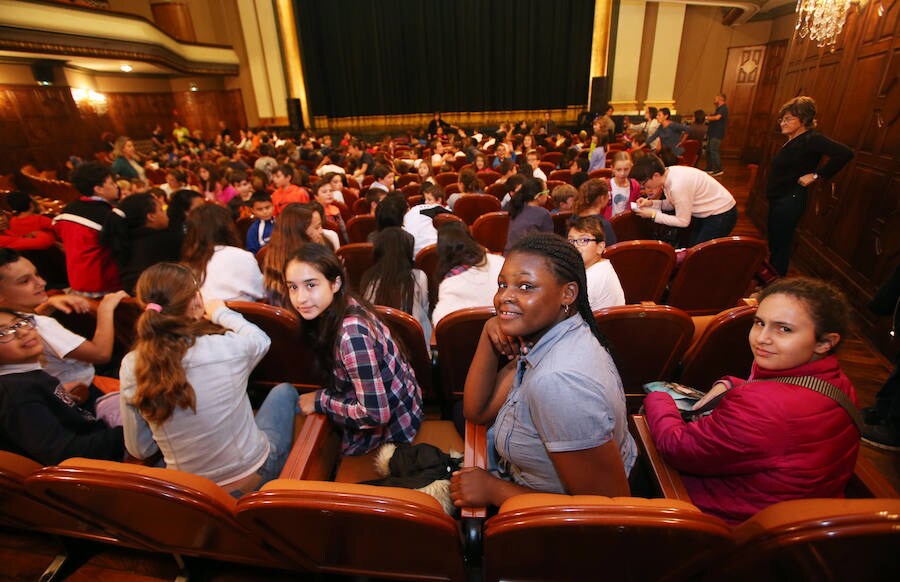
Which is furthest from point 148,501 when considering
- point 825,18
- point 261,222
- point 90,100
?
point 90,100

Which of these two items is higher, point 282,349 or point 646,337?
point 646,337

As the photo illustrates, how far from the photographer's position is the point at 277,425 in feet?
5.26

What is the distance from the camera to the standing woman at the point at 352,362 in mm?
1386

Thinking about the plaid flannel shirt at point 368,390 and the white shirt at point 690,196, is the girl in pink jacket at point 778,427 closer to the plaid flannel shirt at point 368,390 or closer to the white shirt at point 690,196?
the plaid flannel shirt at point 368,390

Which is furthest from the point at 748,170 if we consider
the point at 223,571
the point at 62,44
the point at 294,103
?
the point at 62,44

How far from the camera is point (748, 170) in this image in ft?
28.4

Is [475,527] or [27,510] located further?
[27,510]

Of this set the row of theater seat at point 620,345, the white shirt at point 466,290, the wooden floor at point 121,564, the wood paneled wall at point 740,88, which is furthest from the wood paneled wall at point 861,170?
the wood paneled wall at point 740,88

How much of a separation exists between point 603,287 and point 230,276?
195cm

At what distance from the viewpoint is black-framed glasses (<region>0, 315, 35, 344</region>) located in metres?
1.28

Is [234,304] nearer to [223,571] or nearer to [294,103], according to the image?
[223,571]

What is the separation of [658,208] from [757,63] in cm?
934

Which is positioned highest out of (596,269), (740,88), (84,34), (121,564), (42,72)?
(84,34)

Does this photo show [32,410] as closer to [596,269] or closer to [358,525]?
[358,525]
